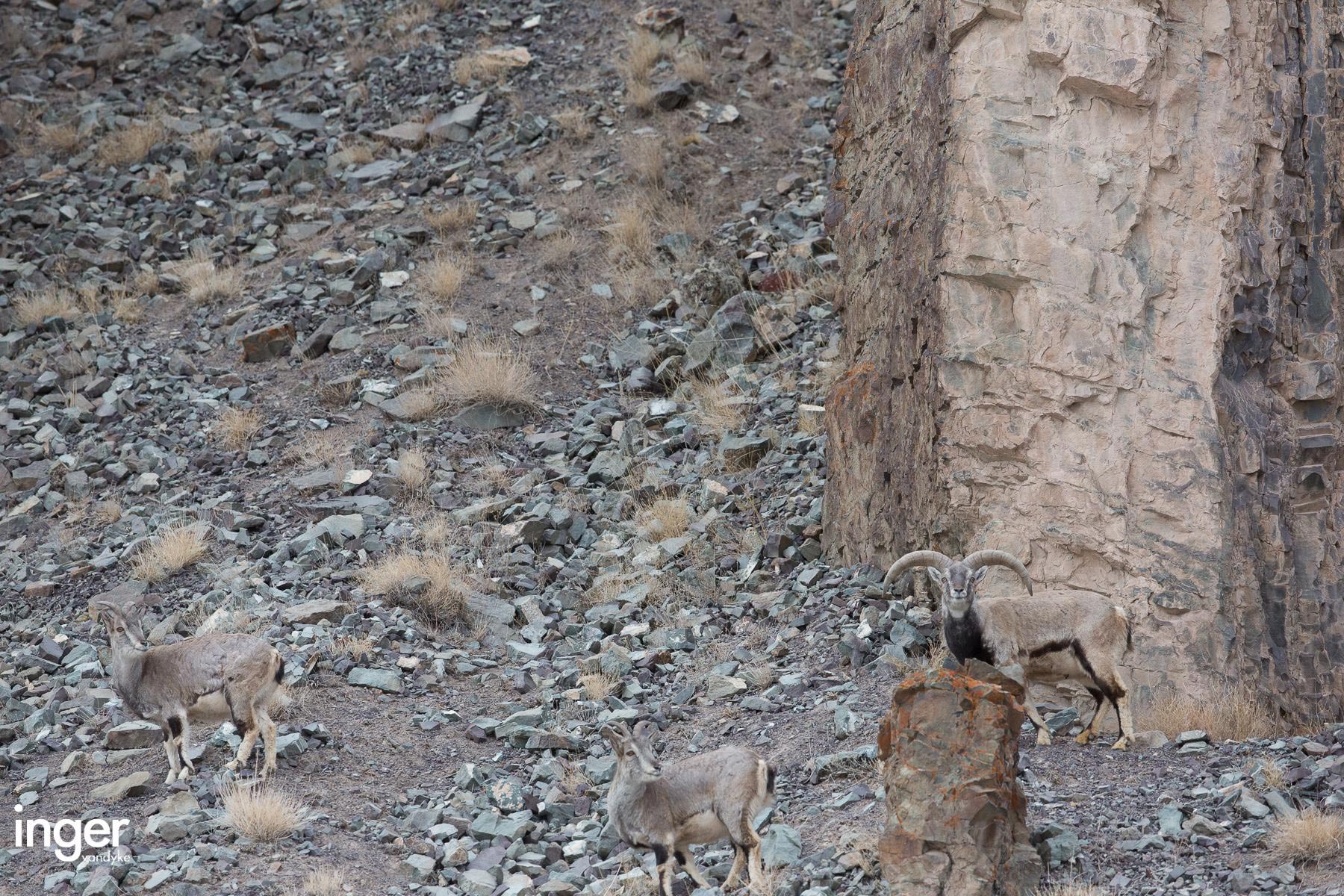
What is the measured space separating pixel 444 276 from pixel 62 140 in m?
6.97

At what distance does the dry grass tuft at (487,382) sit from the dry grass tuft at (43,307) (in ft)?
Answer: 16.5

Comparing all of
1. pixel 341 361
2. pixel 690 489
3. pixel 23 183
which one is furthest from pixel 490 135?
pixel 690 489

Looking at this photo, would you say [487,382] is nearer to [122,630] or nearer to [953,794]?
[122,630]

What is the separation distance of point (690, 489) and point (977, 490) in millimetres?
3596

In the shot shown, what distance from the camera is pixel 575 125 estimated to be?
1795 centimetres

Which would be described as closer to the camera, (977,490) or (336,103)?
(977,490)

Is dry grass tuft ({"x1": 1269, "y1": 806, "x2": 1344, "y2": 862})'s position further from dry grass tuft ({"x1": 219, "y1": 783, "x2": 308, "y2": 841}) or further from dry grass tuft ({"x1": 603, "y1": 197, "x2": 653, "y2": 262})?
dry grass tuft ({"x1": 603, "y1": 197, "x2": 653, "y2": 262})

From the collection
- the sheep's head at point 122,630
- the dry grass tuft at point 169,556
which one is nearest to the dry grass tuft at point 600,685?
the sheep's head at point 122,630

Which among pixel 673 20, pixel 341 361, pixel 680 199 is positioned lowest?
pixel 341 361

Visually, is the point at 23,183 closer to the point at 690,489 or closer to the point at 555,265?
the point at 555,265

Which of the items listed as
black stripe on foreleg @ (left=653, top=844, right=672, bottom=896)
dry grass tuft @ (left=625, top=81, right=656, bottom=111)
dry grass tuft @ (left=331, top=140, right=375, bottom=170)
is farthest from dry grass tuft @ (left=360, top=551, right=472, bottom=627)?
dry grass tuft @ (left=625, top=81, right=656, bottom=111)

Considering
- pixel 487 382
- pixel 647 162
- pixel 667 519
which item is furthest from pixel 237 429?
pixel 647 162

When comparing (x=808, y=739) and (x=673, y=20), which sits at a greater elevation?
(x=673, y=20)

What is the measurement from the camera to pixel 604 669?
10.3 meters
